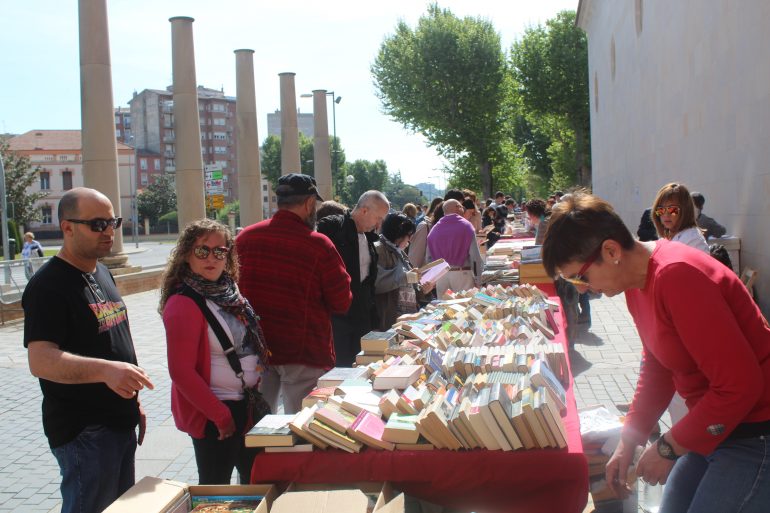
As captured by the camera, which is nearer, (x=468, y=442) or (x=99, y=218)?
(x=468, y=442)

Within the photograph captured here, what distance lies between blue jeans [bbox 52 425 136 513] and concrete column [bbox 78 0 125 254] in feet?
45.3

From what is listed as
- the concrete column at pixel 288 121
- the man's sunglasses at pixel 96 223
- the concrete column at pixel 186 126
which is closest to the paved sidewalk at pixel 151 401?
the man's sunglasses at pixel 96 223

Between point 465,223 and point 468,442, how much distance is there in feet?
18.8

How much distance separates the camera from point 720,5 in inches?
442

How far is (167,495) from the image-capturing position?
2.79 meters

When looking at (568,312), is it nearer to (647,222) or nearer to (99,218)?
(647,222)

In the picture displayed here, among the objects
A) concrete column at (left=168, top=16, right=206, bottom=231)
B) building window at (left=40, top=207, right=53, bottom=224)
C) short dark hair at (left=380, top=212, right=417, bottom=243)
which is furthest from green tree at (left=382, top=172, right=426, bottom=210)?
short dark hair at (left=380, top=212, right=417, bottom=243)

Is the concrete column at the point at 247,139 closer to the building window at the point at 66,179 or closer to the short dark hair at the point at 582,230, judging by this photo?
the short dark hair at the point at 582,230

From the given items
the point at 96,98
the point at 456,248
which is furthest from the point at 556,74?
the point at 456,248

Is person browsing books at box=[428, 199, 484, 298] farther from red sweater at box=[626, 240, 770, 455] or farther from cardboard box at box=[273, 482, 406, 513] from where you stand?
red sweater at box=[626, 240, 770, 455]

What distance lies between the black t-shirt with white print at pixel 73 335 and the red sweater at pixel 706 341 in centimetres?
238

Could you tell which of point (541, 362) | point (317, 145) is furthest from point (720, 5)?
point (317, 145)

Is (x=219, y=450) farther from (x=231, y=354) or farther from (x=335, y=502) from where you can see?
(x=335, y=502)

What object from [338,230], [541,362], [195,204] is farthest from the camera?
[195,204]
